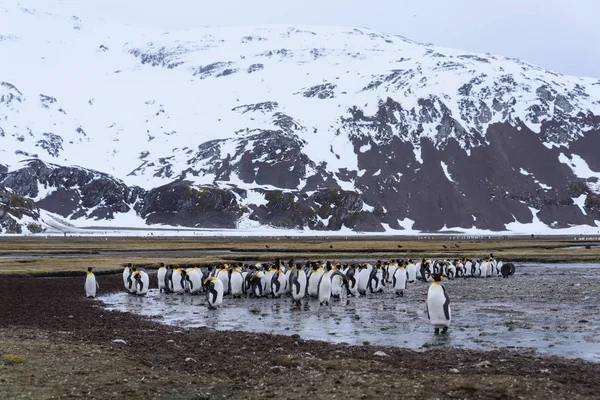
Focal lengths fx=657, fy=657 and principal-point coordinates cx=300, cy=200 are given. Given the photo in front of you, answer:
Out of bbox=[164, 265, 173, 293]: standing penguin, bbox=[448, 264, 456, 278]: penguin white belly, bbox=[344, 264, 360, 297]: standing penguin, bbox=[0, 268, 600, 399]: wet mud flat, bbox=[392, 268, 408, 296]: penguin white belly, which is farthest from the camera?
bbox=[448, 264, 456, 278]: penguin white belly

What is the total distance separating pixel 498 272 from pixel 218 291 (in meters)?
25.2

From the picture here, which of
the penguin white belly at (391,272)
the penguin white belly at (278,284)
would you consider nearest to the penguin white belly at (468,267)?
the penguin white belly at (391,272)

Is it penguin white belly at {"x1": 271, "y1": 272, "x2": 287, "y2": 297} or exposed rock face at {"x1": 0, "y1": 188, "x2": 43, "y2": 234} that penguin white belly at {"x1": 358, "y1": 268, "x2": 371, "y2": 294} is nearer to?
penguin white belly at {"x1": 271, "y1": 272, "x2": 287, "y2": 297}

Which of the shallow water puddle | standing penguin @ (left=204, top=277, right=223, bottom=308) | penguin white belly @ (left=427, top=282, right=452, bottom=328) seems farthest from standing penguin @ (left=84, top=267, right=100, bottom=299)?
penguin white belly @ (left=427, top=282, right=452, bottom=328)

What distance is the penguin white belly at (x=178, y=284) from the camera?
3422 cm

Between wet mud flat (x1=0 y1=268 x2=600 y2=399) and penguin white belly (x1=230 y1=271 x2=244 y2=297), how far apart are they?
32.3 ft

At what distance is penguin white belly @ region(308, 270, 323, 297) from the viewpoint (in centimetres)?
2991

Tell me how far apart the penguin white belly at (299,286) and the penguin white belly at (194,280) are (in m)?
7.04

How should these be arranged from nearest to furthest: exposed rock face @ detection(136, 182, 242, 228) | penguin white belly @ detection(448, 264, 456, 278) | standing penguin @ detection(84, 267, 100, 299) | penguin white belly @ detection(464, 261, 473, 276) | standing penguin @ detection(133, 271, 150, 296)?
1. standing penguin @ detection(84, 267, 100, 299)
2. standing penguin @ detection(133, 271, 150, 296)
3. penguin white belly @ detection(448, 264, 456, 278)
4. penguin white belly @ detection(464, 261, 473, 276)
5. exposed rock face @ detection(136, 182, 242, 228)

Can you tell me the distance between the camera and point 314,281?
30.1 m

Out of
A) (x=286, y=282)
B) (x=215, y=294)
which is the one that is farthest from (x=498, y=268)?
(x=215, y=294)

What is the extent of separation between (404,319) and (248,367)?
9.83m

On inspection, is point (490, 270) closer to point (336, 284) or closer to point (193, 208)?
point (336, 284)

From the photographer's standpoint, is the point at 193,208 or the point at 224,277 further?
the point at 193,208
